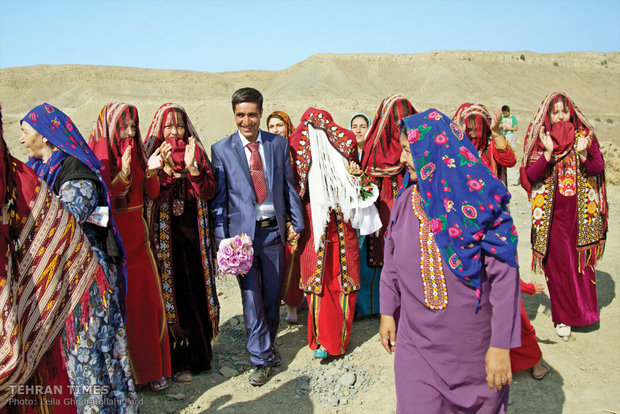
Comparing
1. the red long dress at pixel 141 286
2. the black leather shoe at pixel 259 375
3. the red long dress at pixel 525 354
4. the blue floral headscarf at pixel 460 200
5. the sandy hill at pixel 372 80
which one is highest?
the sandy hill at pixel 372 80

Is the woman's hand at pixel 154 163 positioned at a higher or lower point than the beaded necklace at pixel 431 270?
higher

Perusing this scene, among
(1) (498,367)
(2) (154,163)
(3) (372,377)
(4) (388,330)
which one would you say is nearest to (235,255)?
(2) (154,163)

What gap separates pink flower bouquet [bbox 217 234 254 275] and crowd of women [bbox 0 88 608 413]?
45 centimetres

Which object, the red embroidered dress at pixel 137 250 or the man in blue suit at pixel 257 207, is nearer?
the red embroidered dress at pixel 137 250

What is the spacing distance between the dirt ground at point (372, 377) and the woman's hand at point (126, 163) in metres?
1.73

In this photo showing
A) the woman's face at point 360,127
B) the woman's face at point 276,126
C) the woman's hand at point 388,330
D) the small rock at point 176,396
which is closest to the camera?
the woman's hand at point 388,330

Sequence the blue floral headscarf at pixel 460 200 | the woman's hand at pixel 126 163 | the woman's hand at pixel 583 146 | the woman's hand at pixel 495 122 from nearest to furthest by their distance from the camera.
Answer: the blue floral headscarf at pixel 460 200
the woman's hand at pixel 126 163
the woman's hand at pixel 583 146
the woman's hand at pixel 495 122

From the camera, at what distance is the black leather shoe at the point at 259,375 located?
3.87m

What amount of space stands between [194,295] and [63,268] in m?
1.94

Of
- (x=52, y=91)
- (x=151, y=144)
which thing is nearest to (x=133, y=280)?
(x=151, y=144)

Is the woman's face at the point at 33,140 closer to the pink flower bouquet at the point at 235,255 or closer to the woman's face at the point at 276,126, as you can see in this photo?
the pink flower bouquet at the point at 235,255

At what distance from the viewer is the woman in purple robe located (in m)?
2.06

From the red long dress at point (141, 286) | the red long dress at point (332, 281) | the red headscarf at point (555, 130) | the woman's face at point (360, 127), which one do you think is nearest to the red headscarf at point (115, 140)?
the red long dress at point (141, 286)

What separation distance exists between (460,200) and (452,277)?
0.34m
